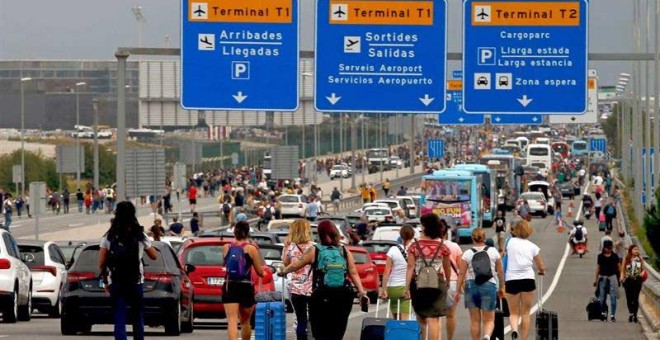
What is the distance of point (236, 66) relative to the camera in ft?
108

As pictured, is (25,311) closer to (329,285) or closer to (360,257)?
(360,257)

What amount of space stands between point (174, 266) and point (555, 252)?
4251cm

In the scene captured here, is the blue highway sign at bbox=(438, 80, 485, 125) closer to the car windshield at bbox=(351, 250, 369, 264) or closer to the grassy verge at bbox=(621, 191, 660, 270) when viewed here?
the grassy verge at bbox=(621, 191, 660, 270)

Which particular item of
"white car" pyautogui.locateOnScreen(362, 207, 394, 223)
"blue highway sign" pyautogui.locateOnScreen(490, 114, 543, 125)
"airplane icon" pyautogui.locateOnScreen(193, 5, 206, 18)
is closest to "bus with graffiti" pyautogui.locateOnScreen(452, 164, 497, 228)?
"white car" pyautogui.locateOnScreen(362, 207, 394, 223)

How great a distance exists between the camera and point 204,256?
93.6 feet

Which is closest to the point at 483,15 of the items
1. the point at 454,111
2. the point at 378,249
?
the point at 378,249

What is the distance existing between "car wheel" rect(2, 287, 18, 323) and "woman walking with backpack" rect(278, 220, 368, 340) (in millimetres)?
11131

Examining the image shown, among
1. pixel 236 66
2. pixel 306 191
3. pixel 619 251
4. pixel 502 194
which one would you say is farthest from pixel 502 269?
pixel 306 191

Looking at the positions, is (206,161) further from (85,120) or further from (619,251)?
(619,251)

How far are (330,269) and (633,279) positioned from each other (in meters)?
17.4

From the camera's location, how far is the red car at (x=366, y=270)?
3759 centimetres

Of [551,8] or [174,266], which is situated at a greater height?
[551,8]

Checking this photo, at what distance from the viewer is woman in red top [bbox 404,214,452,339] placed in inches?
733

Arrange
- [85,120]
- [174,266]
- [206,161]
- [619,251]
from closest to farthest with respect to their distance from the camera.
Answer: [174,266] → [619,251] → [206,161] → [85,120]
